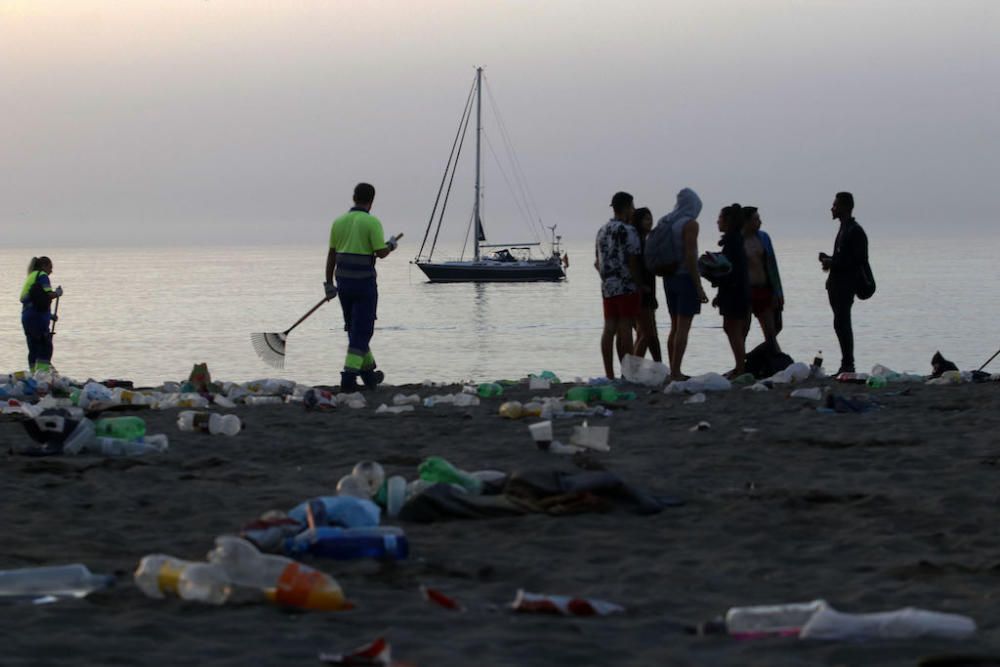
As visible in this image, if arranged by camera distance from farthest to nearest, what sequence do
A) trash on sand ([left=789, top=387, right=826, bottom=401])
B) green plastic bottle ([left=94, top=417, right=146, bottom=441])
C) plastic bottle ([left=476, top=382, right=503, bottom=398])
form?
plastic bottle ([left=476, top=382, right=503, bottom=398]) → trash on sand ([left=789, top=387, right=826, bottom=401]) → green plastic bottle ([left=94, top=417, right=146, bottom=441])

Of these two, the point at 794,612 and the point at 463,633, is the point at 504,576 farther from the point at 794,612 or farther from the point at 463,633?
the point at 794,612

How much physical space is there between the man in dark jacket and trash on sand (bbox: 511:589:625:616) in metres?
8.22

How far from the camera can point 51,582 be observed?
4.12 meters

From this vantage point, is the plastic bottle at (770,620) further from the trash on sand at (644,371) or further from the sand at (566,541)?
the trash on sand at (644,371)

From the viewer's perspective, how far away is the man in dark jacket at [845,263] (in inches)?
457

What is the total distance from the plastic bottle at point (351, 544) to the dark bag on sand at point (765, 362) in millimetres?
7947

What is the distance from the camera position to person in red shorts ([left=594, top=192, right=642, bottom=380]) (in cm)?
1099

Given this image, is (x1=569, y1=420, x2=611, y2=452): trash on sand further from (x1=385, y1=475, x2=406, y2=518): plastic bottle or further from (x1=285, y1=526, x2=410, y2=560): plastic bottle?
(x1=285, y1=526, x2=410, y2=560): plastic bottle

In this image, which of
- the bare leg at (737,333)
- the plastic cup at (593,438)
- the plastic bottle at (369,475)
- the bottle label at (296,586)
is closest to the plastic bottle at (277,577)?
the bottle label at (296,586)

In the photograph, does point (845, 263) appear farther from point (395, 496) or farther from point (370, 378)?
point (395, 496)

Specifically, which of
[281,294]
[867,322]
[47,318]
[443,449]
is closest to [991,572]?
[443,449]

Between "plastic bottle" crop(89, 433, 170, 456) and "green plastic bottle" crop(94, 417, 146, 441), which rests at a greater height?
"green plastic bottle" crop(94, 417, 146, 441)

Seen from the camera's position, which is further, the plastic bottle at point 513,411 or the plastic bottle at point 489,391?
the plastic bottle at point 489,391

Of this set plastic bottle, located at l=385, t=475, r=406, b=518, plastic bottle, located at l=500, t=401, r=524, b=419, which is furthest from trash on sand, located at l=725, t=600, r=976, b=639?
plastic bottle, located at l=500, t=401, r=524, b=419
